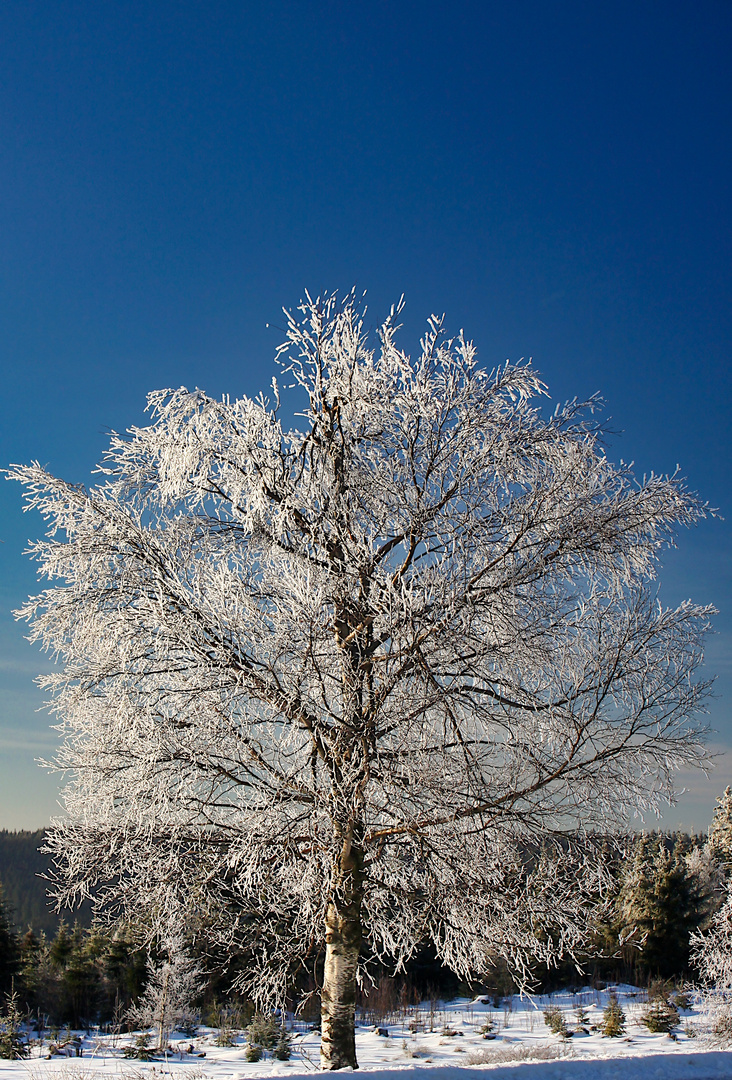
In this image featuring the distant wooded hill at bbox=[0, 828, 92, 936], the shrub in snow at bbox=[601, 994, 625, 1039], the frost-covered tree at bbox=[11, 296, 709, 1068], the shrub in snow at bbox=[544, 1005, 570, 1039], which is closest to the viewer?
the frost-covered tree at bbox=[11, 296, 709, 1068]

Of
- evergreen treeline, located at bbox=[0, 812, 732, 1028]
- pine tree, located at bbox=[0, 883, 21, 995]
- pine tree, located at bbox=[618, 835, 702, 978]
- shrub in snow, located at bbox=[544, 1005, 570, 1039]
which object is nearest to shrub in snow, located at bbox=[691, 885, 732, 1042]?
shrub in snow, located at bbox=[544, 1005, 570, 1039]

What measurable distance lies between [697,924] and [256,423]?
3116 centimetres

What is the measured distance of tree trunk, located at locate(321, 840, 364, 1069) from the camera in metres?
4.84

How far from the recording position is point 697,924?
27.3 meters

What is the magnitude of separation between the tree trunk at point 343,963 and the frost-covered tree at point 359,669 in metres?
0.02

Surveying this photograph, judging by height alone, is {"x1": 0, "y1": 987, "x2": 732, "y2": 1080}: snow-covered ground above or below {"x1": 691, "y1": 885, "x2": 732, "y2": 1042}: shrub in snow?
below

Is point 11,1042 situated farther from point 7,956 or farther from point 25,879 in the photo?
point 25,879

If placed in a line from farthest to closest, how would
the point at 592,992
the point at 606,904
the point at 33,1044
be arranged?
the point at 592,992
the point at 33,1044
the point at 606,904

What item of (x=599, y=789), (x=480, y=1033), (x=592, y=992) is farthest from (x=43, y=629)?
(x=592, y=992)

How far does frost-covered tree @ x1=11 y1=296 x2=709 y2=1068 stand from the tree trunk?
0.8 inches

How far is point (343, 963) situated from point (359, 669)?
7.47ft

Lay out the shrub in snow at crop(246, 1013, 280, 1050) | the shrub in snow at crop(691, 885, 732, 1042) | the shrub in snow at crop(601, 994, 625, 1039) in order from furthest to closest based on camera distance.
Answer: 1. the shrub in snow at crop(246, 1013, 280, 1050)
2. the shrub in snow at crop(601, 994, 625, 1039)
3. the shrub in snow at crop(691, 885, 732, 1042)

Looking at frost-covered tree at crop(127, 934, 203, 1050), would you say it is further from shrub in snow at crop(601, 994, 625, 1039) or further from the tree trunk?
the tree trunk

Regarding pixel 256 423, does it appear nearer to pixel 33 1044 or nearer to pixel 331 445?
pixel 331 445
